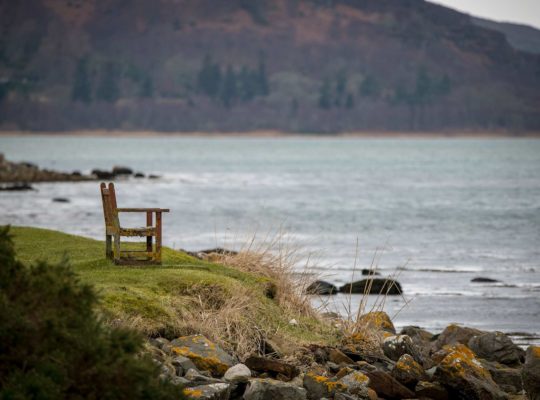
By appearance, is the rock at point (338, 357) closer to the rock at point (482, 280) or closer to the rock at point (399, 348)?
the rock at point (399, 348)

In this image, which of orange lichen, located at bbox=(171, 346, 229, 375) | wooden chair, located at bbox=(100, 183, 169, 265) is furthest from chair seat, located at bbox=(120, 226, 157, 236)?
orange lichen, located at bbox=(171, 346, 229, 375)

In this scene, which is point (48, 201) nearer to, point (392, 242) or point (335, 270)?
point (392, 242)

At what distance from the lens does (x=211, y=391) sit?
11.2m

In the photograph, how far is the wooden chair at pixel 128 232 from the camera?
1498 cm

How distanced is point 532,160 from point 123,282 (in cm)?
13684

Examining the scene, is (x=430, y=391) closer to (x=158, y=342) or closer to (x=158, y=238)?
(x=158, y=342)

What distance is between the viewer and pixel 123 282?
14.3 metres

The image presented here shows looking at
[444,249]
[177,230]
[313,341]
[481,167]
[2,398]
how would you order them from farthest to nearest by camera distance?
[481,167], [177,230], [444,249], [313,341], [2,398]

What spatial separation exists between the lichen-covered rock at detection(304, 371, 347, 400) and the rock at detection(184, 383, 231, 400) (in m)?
1.09

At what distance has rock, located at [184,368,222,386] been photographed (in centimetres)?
1156

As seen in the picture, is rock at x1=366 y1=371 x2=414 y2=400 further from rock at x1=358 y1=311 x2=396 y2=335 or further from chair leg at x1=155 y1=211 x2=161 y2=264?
chair leg at x1=155 y1=211 x2=161 y2=264

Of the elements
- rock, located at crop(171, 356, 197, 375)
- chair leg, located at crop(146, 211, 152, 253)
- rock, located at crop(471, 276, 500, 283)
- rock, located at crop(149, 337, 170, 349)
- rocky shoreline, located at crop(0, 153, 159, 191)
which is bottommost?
rocky shoreline, located at crop(0, 153, 159, 191)

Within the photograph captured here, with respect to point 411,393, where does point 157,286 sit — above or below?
above

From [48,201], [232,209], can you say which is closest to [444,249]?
[232,209]
